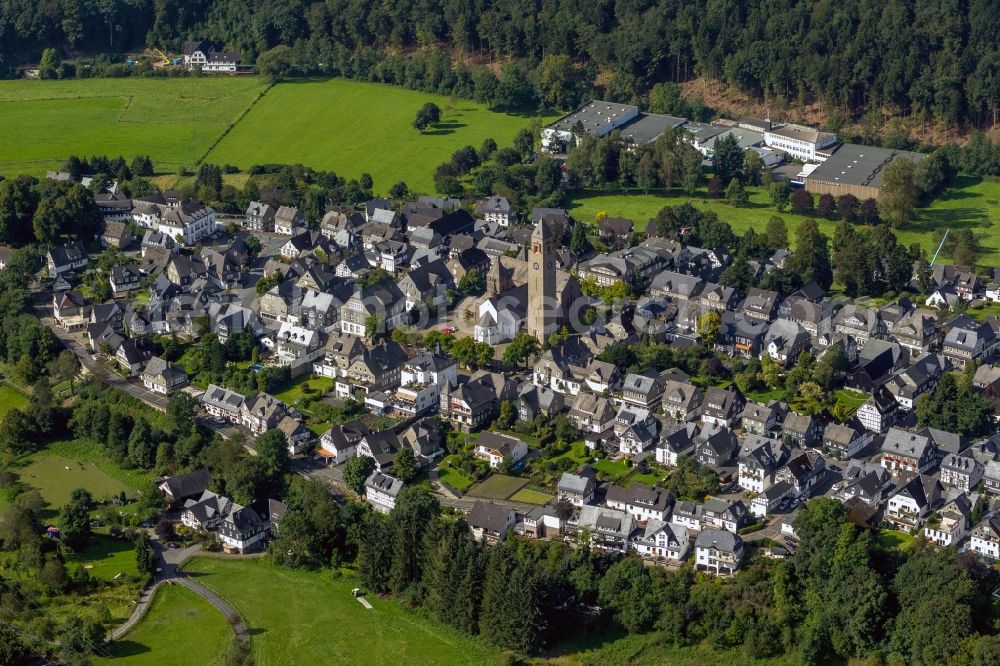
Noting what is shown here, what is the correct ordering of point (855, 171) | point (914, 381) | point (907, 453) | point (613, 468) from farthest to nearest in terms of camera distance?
point (855, 171) < point (914, 381) < point (613, 468) < point (907, 453)

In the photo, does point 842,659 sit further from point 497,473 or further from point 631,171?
point 631,171

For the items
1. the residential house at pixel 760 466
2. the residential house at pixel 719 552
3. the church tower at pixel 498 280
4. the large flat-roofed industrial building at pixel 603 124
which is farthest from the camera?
the large flat-roofed industrial building at pixel 603 124

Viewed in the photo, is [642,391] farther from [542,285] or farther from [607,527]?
[607,527]

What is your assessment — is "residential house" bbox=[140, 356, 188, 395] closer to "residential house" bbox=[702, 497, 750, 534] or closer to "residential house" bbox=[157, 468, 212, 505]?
"residential house" bbox=[157, 468, 212, 505]

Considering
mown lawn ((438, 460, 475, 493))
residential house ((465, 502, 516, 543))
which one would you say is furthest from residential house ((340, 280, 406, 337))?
residential house ((465, 502, 516, 543))

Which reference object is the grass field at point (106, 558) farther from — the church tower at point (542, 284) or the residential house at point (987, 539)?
the residential house at point (987, 539)

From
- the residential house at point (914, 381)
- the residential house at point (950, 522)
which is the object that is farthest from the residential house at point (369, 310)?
the residential house at point (950, 522)

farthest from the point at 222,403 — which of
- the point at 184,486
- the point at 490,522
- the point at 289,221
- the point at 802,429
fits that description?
the point at 802,429
